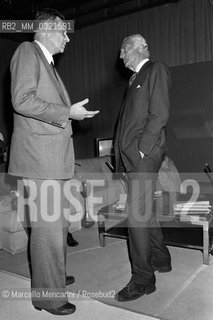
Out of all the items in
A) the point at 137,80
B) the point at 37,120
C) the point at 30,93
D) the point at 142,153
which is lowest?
the point at 142,153

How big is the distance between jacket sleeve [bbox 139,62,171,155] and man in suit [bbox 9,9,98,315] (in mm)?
353

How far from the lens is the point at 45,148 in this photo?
1498 millimetres

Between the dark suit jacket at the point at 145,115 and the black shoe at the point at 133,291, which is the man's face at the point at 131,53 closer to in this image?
the dark suit jacket at the point at 145,115

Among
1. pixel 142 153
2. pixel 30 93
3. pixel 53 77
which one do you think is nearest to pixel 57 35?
pixel 53 77

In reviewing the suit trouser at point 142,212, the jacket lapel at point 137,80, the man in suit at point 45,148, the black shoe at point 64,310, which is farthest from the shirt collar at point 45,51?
the black shoe at point 64,310

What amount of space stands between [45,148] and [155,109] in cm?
63

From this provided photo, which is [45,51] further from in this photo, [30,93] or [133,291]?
[133,291]

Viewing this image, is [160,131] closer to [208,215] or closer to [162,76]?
[162,76]

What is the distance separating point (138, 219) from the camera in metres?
1.79

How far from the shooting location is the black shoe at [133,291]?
1.78 m

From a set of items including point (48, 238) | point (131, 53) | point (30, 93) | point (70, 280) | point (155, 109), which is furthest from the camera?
point (70, 280)

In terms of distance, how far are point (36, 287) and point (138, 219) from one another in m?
0.61

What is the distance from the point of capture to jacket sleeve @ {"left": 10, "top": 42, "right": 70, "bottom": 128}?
1.42 m

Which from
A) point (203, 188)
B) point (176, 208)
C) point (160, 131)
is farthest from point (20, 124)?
point (203, 188)
